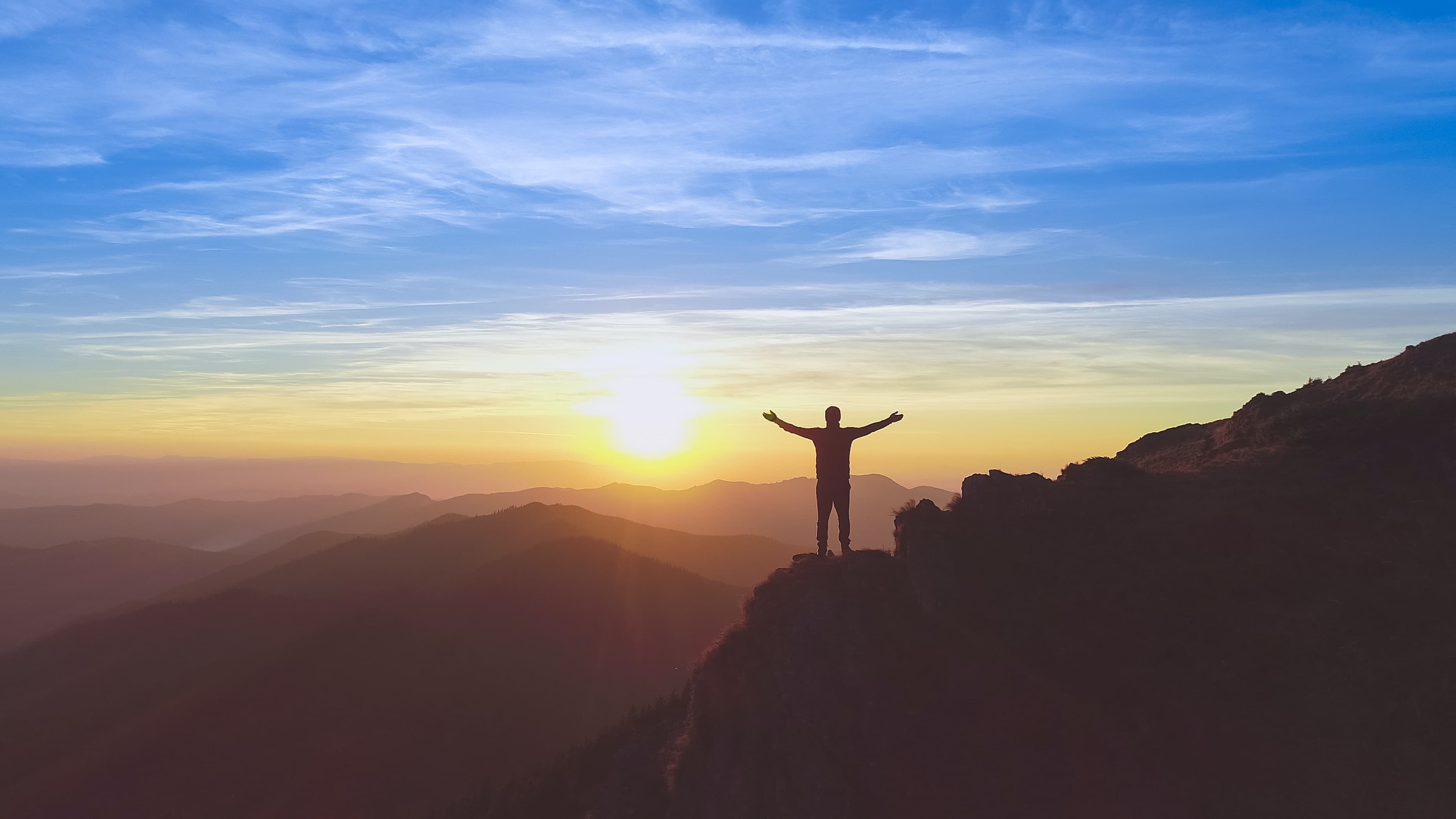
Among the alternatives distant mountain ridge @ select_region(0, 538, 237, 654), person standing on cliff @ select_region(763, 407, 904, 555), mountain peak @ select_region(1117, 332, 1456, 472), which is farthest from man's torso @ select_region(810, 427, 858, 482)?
distant mountain ridge @ select_region(0, 538, 237, 654)

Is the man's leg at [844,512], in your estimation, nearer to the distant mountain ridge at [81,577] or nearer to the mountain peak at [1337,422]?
the mountain peak at [1337,422]

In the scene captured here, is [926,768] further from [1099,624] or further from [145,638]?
[145,638]

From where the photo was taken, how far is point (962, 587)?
48.1ft

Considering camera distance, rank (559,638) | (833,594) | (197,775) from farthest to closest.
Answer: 1. (559,638)
2. (197,775)
3. (833,594)

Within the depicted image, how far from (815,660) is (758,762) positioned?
2184mm

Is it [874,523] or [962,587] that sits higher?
[962,587]

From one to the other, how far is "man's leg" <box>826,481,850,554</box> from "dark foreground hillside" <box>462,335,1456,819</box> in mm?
654

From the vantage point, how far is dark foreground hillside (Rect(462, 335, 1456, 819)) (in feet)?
36.7

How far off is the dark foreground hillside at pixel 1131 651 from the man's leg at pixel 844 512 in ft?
2.14

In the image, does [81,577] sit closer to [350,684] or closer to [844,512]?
[350,684]

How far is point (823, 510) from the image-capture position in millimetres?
17156

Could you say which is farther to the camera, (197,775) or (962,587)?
(197,775)

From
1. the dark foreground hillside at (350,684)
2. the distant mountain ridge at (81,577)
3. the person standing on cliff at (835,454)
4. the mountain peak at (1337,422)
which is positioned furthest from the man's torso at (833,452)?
the distant mountain ridge at (81,577)

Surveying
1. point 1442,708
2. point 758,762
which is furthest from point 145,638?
point 1442,708
